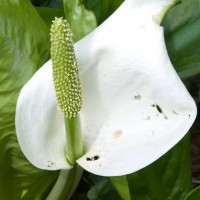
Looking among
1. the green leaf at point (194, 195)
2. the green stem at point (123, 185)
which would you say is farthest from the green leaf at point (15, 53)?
the green leaf at point (194, 195)

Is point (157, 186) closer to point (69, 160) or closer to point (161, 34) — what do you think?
point (69, 160)

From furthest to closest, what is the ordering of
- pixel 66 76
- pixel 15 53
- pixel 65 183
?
pixel 65 183
pixel 15 53
pixel 66 76

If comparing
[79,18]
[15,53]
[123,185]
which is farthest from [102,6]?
[123,185]

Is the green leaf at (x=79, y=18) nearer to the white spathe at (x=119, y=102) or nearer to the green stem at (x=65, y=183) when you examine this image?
the white spathe at (x=119, y=102)

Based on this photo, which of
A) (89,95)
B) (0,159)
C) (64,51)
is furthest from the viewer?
(0,159)

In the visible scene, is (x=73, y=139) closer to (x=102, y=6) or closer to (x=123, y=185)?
(x=123, y=185)

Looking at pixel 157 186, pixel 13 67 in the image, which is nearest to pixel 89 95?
pixel 13 67

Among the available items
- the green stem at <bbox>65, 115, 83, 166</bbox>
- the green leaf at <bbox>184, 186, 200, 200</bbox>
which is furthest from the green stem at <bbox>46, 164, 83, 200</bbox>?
the green leaf at <bbox>184, 186, 200, 200</bbox>
